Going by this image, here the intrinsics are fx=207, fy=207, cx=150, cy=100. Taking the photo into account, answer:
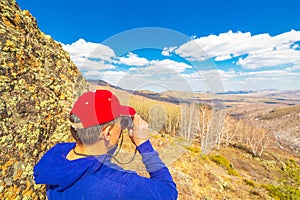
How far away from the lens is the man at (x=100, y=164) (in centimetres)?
175

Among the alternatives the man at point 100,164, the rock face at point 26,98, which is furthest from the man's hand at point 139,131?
the rock face at point 26,98

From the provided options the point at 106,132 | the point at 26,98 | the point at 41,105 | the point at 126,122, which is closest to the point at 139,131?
the point at 126,122

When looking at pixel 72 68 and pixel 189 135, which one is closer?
pixel 189 135

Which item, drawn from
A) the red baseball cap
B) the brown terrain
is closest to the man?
the red baseball cap

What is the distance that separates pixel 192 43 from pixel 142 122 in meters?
1.05

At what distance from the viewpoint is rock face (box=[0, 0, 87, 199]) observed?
11.5 feet

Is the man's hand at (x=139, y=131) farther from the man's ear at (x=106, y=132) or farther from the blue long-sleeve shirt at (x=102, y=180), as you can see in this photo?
the man's ear at (x=106, y=132)

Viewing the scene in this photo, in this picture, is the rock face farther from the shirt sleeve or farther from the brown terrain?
the shirt sleeve

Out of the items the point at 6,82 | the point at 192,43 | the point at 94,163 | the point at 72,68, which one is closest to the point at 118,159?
the point at 94,163

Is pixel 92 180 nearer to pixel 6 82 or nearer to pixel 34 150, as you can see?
pixel 34 150

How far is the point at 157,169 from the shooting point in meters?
2.04

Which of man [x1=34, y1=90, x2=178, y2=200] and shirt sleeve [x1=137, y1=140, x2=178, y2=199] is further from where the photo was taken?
shirt sleeve [x1=137, y1=140, x2=178, y2=199]

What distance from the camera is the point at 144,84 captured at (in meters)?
2.11

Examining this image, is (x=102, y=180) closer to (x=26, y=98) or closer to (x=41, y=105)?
(x=26, y=98)
